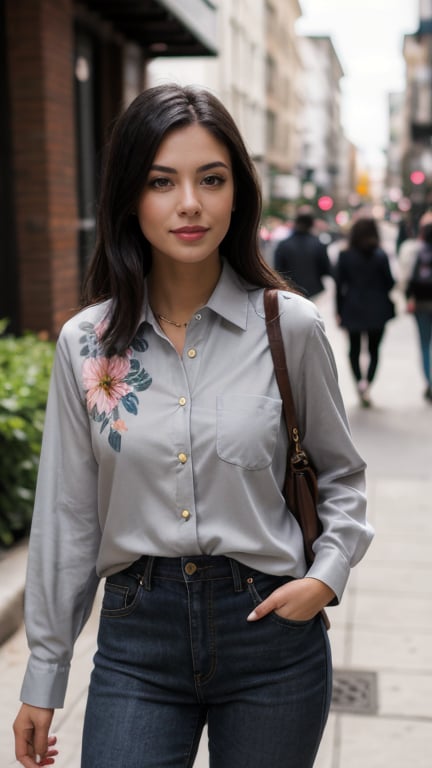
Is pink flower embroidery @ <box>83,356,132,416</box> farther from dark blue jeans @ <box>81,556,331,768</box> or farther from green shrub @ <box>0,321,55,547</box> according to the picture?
green shrub @ <box>0,321,55,547</box>

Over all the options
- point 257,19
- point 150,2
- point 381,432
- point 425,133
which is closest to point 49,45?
point 150,2

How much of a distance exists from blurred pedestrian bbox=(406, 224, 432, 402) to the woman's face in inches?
336

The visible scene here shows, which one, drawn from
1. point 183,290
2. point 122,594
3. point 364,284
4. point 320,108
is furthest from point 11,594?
point 320,108

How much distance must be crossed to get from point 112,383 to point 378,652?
9.48ft

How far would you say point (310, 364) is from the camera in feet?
6.49

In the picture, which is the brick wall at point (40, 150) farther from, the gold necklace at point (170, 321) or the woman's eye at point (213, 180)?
the woman's eye at point (213, 180)

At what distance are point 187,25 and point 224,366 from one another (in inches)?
337

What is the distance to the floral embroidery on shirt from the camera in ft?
6.36

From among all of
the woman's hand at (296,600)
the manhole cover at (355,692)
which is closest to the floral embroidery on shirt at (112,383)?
the woman's hand at (296,600)


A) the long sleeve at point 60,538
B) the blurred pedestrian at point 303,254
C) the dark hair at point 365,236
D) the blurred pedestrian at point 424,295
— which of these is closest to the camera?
the long sleeve at point 60,538

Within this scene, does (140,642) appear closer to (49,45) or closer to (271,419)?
(271,419)

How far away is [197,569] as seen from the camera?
6.22 ft

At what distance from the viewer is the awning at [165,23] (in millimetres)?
9633

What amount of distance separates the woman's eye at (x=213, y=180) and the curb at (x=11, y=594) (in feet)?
9.61
